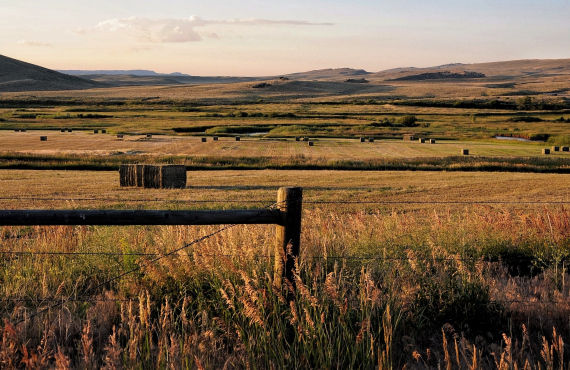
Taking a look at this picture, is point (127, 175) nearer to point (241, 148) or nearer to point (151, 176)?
point (151, 176)

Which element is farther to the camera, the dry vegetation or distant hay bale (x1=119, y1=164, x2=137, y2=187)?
distant hay bale (x1=119, y1=164, x2=137, y2=187)

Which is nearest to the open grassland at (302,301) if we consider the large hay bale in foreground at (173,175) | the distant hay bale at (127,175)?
the large hay bale in foreground at (173,175)

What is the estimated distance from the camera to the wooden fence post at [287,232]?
538 cm

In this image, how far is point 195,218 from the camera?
17.0ft

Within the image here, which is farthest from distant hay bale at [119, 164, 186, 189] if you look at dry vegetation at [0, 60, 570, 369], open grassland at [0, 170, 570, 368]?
open grassland at [0, 170, 570, 368]

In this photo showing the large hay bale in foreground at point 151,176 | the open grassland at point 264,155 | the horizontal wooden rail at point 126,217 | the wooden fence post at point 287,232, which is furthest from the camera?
the open grassland at point 264,155

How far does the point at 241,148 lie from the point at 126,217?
40.9m

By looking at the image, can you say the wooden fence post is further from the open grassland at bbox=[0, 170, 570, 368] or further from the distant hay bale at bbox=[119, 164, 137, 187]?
the distant hay bale at bbox=[119, 164, 137, 187]

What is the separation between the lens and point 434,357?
224 inches

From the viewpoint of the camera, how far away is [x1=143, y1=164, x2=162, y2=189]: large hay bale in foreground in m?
26.0

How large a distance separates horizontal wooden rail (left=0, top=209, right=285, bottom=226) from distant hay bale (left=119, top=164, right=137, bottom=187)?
839 inches

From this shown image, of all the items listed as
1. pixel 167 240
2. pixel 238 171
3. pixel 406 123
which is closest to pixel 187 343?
pixel 167 240

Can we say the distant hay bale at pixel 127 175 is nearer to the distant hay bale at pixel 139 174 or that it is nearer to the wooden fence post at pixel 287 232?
the distant hay bale at pixel 139 174

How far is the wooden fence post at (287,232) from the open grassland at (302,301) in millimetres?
156
